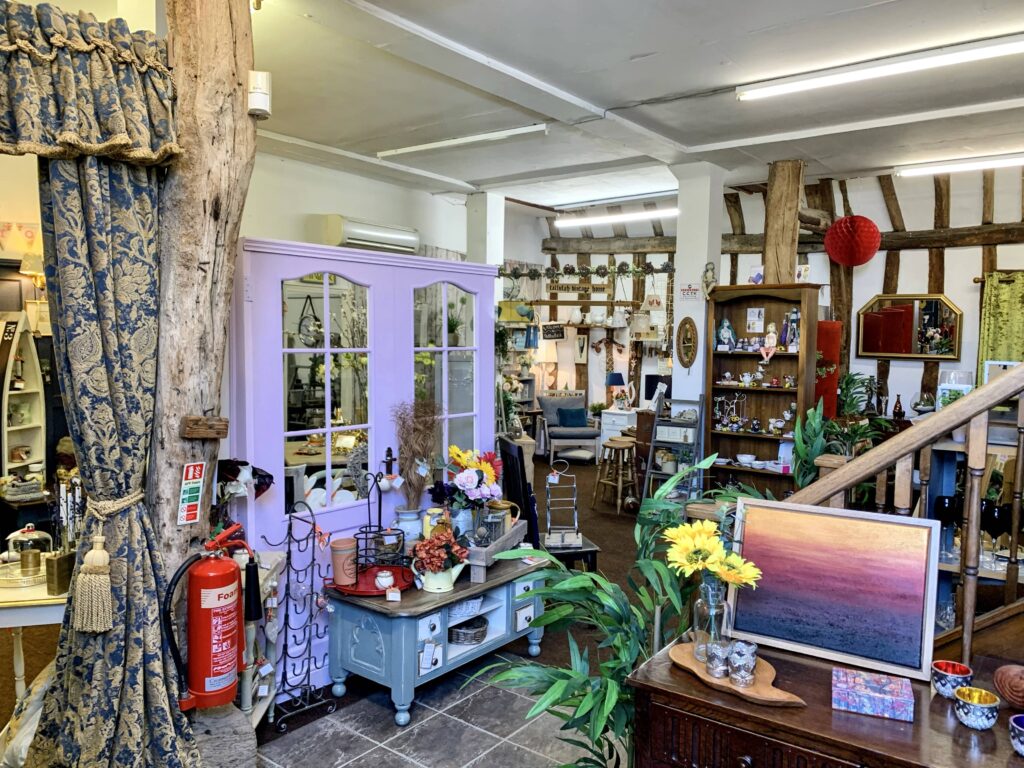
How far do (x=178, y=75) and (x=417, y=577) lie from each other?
7.93ft

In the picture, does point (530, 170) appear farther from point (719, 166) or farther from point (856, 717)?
point (856, 717)

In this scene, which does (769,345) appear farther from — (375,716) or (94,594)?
(94,594)

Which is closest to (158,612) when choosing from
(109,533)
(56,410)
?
(109,533)

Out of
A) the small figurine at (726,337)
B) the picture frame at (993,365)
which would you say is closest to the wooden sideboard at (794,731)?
the picture frame at (993,365)

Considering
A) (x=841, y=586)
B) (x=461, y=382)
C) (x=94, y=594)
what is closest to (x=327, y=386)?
(x=461, y=382)

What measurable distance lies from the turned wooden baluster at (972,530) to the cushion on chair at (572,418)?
27.6 feet

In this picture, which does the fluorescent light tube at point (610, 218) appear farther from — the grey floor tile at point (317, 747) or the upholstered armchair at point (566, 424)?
the grey floor tile at point (317, 747)

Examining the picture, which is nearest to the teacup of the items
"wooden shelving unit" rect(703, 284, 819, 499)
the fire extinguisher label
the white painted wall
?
the fire extinguisher label

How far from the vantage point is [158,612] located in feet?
8.45

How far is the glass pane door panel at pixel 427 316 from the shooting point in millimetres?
4090

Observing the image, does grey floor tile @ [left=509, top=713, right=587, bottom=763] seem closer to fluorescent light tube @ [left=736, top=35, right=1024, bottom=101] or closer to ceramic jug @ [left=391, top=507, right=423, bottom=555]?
ceramic jug @ [left=391, top=507, right=423, bottom=555]

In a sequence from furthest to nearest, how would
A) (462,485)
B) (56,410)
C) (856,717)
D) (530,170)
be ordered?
(530,170)
(56,410)
(462,485)
(856,717)

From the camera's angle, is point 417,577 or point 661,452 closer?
point 417,577

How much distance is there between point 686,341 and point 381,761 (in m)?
4.63
